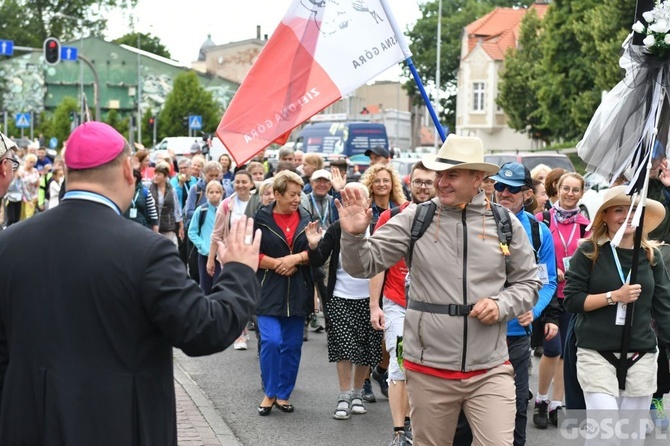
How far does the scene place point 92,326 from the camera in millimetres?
3467

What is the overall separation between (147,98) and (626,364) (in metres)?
101

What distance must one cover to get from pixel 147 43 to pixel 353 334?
382 ft

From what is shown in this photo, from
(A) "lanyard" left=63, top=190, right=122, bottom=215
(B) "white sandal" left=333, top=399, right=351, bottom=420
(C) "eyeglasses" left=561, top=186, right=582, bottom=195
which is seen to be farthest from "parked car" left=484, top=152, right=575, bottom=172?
(A) "lanyard" left=63, top=190, right=122, bottom=215

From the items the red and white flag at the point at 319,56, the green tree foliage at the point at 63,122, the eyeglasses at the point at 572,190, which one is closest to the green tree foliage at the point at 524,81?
the green tree foliage at the point at 63,122

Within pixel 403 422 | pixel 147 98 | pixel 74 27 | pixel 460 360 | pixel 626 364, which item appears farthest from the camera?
pixel 147 98

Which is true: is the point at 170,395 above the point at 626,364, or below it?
above

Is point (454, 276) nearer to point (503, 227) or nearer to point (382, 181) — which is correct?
point (503, 227)

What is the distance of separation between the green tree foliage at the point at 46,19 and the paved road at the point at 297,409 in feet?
290

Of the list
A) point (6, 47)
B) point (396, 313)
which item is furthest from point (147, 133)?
point (396, 313)

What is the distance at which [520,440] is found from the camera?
22.2 ft

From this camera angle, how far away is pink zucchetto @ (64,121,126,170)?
361 cm

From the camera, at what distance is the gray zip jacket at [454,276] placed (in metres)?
5.30

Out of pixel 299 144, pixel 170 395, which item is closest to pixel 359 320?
pixel 170 395

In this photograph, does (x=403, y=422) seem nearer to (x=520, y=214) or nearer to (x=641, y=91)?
(x=520, y=214)
